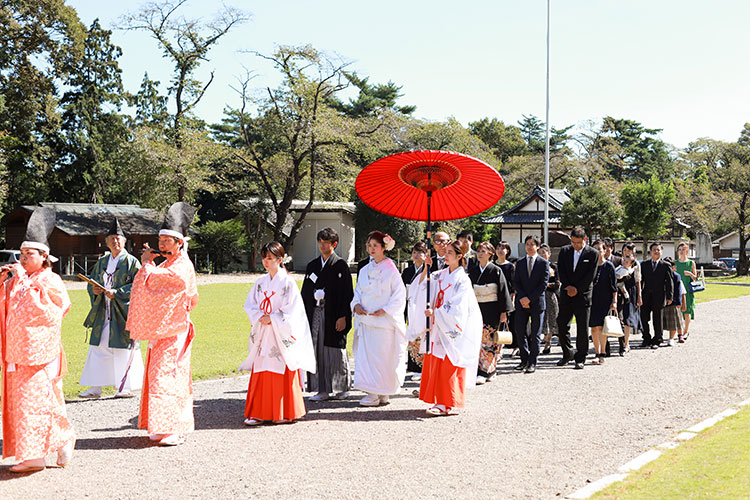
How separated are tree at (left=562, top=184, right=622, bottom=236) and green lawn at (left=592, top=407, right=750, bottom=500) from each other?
111 feet

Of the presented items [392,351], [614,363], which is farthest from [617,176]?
[392,351]

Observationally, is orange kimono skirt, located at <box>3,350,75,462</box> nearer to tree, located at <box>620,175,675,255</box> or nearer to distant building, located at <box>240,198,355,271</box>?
tree, located at <box>620,175,675,255</box>

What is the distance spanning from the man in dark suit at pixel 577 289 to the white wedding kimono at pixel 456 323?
3.31 meters

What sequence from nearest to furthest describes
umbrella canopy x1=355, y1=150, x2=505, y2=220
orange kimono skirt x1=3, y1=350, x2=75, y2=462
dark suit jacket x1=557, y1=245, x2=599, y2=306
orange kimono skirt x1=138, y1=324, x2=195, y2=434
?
orange kimono skirt x1=3, y1=350, x2=75, y2=462 < orange kimono skirt x1=138, y1=324, x2=195, y2=434 < umbrella canopy x1=355, y1=150, x2=505, y2=220 < dark suit jacket x1=557, y1=245, x2=599, y2=306

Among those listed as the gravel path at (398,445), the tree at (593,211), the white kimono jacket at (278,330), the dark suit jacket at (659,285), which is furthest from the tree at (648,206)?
the white kimono jacket at (278,330)

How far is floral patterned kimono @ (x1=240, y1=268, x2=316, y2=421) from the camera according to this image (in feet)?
21.1

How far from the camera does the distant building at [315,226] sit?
45156 mm

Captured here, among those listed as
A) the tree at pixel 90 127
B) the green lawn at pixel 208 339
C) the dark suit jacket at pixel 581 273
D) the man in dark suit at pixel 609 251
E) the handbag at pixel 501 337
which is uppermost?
the tree at pixel 90 127

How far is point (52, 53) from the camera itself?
3631 centimetres

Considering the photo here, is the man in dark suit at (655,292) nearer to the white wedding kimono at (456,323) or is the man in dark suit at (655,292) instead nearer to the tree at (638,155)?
the white wedding kimono at (456,323)

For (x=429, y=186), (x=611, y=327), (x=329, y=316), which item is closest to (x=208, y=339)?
(x=329, y=316)

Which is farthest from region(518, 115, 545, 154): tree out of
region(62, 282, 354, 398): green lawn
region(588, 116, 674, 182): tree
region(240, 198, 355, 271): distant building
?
region(62, 282, 354, 398): green lawn

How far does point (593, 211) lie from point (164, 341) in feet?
116

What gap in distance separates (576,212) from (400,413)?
1319 inches
